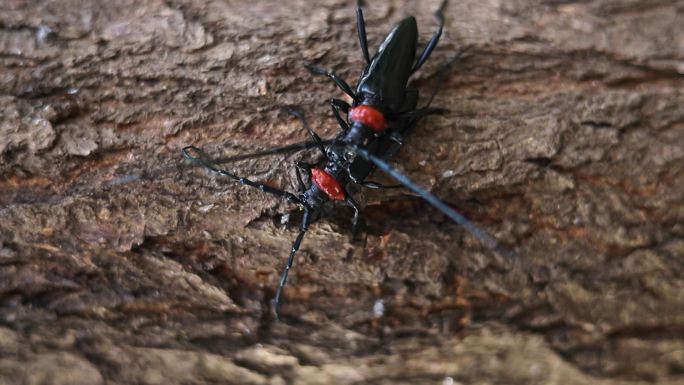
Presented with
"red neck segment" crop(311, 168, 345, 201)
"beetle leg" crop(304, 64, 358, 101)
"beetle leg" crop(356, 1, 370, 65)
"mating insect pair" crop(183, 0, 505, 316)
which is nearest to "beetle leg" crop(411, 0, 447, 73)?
"mating insect pair" crop(183, 0, 505, 316)

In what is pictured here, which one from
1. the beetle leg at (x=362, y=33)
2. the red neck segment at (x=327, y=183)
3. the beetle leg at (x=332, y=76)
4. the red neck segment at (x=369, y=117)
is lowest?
the red neck segment at (x=327, y=183)

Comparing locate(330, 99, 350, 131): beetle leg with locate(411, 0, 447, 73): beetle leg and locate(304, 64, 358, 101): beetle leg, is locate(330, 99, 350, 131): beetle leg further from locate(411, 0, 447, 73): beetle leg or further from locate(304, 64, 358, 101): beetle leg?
locate(411, 0, 447, 73): beetle leg

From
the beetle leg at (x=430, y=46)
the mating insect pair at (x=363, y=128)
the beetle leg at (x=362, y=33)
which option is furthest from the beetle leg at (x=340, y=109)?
the beetle leg at (x=430, y=46)

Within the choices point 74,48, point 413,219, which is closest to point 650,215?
point 413,219

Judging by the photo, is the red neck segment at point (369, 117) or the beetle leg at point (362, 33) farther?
the beetle leg at point (362, 33)

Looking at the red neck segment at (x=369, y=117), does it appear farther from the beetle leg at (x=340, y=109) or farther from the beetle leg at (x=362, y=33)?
the beetle leg at (x=362, y=33)
